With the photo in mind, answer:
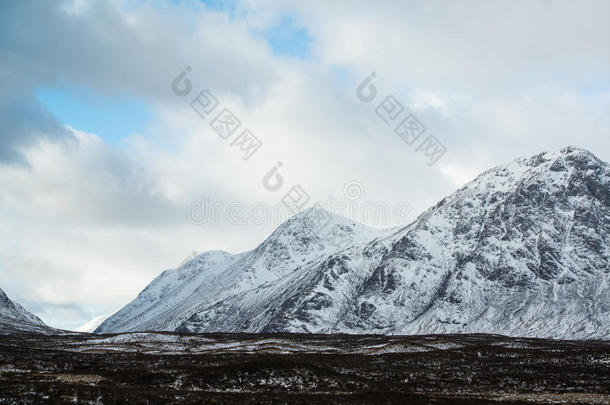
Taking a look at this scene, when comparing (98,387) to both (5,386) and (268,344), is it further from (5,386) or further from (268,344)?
(268,344)

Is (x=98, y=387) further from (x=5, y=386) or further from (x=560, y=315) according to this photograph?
(x=560, y=315)

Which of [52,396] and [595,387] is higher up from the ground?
[52,396]

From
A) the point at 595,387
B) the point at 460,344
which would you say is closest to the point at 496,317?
the point at 460,344

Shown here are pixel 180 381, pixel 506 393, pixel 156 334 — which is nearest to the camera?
pixel 506 393

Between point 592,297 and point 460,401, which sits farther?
point 592,297

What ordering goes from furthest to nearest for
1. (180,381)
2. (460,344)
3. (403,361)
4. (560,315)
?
(560,315), (460,344), (403,361), (180,381)

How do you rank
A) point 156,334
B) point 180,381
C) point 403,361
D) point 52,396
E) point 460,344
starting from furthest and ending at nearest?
point 156,334, point 460,344, point 403,361, point 180,381, point 52,396

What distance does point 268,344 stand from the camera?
91.9 m

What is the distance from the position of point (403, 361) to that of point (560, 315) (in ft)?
473

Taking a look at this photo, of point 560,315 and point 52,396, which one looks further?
point 560,315

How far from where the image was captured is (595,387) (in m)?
43.7

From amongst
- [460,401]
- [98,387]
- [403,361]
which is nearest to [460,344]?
[403,361]

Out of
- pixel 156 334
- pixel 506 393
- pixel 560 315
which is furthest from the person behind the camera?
pixel 560 315

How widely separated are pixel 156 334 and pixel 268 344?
27781 mm
